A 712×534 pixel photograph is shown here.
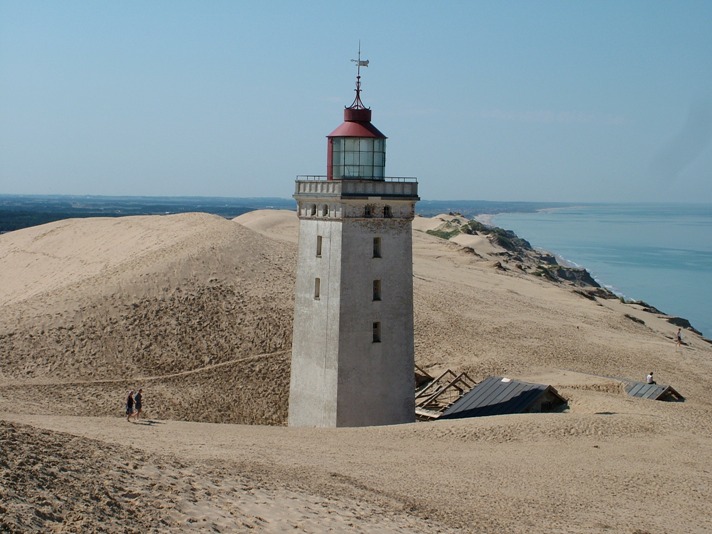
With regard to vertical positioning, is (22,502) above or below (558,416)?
above

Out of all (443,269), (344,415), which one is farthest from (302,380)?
(443,269)

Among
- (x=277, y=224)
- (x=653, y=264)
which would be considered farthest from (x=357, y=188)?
(x=653, y=264)

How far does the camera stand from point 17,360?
27.5 meters

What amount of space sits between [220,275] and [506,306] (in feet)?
41.0

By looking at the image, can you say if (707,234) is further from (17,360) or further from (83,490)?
(83,490)

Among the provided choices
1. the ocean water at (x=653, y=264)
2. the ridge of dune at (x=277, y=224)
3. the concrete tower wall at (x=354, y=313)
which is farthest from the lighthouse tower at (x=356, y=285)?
the ocean water at (x=653, y=264)

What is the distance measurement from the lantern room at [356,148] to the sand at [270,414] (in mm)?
6152

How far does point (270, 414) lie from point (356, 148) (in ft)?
27.2

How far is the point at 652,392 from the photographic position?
78.3 feet

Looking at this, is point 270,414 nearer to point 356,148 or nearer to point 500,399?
point 500,399

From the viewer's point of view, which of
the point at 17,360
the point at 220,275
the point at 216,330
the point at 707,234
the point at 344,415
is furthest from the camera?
the point at 707,234

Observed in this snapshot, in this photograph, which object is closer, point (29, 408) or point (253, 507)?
point (253, 507)

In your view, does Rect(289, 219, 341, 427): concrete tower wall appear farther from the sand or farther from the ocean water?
the ocean water

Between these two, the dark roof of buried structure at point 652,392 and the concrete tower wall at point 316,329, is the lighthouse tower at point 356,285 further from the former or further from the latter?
the dark roof of buried structure at point 652,392
